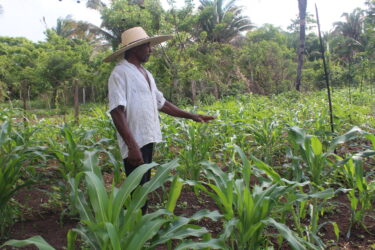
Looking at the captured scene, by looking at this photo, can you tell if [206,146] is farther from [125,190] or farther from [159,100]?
[125,190]

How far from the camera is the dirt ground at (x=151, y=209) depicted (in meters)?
2.22

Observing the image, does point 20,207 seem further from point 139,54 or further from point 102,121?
point 102,121

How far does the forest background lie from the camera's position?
12.9 m

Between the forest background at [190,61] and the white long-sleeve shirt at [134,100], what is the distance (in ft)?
22.5

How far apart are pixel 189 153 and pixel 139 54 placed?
1.22 metres

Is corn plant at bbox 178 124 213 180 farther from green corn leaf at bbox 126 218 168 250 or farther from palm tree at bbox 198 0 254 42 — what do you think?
palm tree at bbox 198 0 254 42

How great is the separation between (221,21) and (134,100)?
2264 cm

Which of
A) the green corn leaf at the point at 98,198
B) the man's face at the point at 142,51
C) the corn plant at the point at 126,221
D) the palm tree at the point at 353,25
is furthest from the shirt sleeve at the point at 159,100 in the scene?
the palm tree at the point at 353,25

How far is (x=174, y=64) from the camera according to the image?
12406mm

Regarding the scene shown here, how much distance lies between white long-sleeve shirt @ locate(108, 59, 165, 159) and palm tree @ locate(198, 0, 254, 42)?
792 inches

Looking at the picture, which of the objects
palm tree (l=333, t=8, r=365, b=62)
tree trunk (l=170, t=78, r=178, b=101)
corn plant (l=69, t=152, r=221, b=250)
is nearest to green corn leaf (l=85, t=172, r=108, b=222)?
corn plant (l=69, t=152, r=221, b=250)

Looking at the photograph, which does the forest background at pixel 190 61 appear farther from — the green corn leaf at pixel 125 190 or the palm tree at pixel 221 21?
the green corn leaf at pixel 125 190

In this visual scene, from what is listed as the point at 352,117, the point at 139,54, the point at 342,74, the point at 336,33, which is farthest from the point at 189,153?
the point at 336,33

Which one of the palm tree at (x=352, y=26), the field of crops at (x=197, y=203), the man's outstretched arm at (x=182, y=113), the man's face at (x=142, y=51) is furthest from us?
the palm tree at (x=352, y=26)
